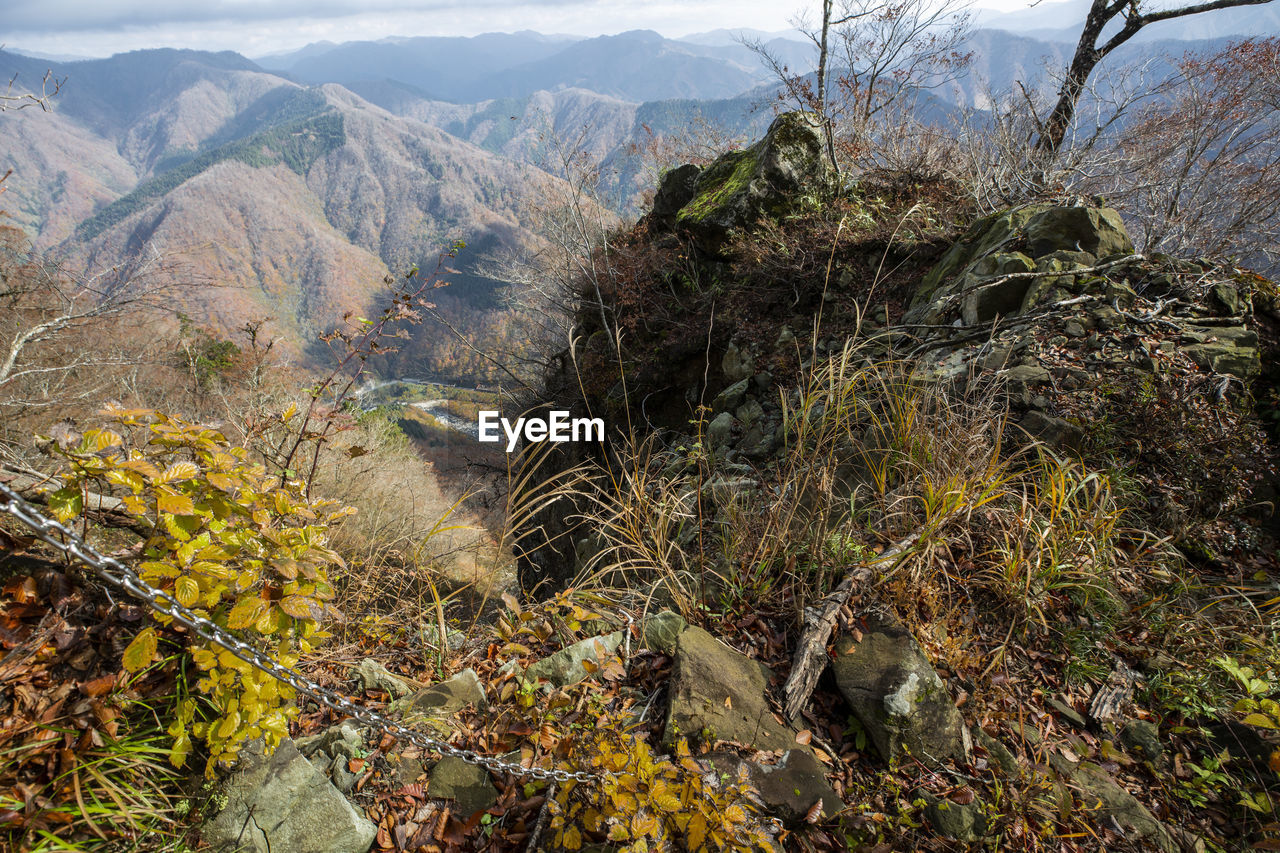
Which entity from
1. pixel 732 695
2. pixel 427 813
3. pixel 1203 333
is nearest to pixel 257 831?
pixel 427 813

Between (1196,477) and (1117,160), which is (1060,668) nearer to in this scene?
(1196,477)

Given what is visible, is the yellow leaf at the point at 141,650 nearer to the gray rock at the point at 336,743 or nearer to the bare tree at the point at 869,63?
the gray rock at the point at 336,743

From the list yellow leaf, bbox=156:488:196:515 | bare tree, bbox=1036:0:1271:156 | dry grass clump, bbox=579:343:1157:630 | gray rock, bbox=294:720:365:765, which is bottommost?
gray rock, bbox=294:720:365:765

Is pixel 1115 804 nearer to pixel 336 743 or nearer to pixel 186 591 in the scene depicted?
pixel 336 743

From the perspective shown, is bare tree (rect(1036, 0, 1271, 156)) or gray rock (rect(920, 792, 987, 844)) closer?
gray rock (rect(920, 792, 987, 844))

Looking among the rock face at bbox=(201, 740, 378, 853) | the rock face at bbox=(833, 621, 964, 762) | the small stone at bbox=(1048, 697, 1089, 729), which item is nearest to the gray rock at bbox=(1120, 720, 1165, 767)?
the small stone at bbox=(1048, 697, 1089, 729)

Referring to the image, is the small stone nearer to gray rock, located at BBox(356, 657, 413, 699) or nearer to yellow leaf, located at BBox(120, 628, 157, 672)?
gray rock, located at BBox(356, 657, 413, 699)
